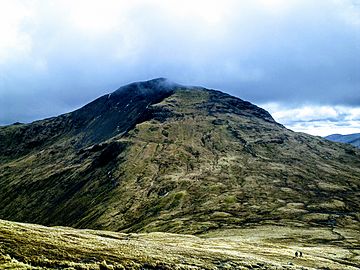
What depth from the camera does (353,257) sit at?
112938 mm

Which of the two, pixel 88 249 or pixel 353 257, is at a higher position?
pixel 88 249

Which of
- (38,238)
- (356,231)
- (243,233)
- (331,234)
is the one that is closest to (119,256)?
(38,238)

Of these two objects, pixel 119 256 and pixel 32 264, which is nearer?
pixel 32 264

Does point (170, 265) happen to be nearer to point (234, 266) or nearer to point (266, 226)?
point (234, 266)

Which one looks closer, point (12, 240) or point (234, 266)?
point (12, 240)

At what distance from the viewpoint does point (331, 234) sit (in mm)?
170750

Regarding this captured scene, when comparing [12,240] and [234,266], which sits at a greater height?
[12,240]

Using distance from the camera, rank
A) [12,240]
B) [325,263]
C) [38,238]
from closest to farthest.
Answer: [12,240] → [38,238] → [325,263]

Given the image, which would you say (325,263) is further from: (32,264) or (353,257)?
(32,264)

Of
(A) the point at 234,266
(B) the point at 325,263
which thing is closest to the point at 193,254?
(A) the point at 234,266

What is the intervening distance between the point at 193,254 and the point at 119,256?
15653 mm

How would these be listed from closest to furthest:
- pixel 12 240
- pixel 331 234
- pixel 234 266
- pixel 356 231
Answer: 1. pixel 12 240
2. pixel 234 266
3. pixel 331 234
4. pixel 356 231

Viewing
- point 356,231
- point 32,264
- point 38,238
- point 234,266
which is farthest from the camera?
point 356,231

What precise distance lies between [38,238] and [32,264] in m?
7.66
